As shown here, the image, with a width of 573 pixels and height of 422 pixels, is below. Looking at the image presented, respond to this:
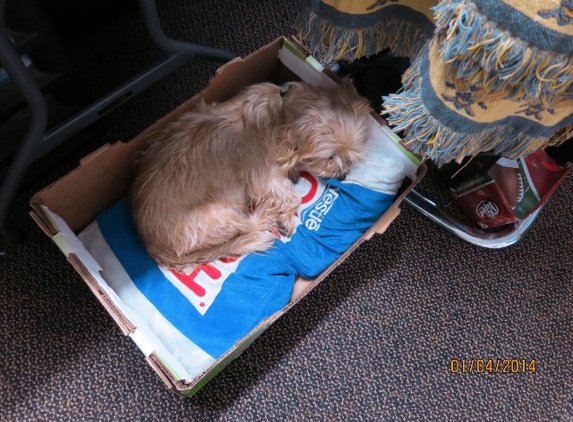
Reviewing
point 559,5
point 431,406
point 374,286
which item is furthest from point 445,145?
A: point 431,406

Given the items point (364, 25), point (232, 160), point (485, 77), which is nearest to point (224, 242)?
point (232, 160)

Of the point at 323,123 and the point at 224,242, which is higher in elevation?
the point at 323,123

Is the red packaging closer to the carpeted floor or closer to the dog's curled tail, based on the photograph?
the carpeted floor

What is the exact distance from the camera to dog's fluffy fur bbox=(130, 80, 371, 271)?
1219mm

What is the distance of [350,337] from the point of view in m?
1.40

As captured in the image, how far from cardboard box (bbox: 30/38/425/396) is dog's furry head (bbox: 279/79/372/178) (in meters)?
0.08

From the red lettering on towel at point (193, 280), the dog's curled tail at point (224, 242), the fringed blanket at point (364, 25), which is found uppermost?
the fringed blanket at point (364, 25)

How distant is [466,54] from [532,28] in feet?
0.33

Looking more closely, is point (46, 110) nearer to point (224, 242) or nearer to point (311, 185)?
point (224, 242)
